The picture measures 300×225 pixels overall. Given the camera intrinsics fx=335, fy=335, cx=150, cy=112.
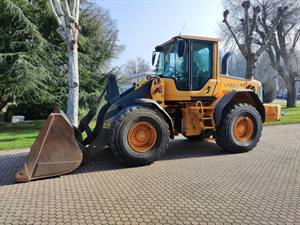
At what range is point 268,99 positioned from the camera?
3747 centimetres

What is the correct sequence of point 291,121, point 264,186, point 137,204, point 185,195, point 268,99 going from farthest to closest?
point 268,99 → point 291,121 → point 264,186 → point 185,195 → point 137,204

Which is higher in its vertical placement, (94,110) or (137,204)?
(94,110)

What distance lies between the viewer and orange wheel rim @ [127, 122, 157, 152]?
7024 mm

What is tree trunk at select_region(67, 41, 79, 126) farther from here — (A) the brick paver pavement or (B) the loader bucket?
(B) the loader bucket

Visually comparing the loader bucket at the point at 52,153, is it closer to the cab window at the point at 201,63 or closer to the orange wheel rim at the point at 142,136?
the orange wheel rim at the point at 142,136

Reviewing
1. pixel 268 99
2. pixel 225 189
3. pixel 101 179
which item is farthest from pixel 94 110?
pixel 268 99

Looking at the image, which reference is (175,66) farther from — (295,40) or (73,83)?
(295,40)

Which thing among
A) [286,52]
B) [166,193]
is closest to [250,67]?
[286,52]

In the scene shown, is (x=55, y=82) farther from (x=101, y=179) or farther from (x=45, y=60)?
(x=101, y=179)

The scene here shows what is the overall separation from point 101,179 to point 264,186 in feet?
9.09

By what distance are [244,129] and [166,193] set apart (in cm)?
420

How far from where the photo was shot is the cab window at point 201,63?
816 centimetres

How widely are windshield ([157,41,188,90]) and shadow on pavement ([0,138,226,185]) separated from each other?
5.41 ft

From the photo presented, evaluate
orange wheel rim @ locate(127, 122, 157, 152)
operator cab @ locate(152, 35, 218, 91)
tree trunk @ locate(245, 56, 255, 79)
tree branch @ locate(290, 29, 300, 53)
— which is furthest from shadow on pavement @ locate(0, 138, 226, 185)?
tree branch @ locate(290, 29, 300, 53)
